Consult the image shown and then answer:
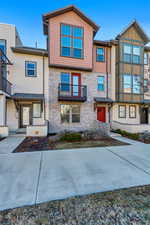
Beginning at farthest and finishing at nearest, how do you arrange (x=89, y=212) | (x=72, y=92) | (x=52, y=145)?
(x=72, y=92) < (x=52, y=145) < (x=89, y=212)

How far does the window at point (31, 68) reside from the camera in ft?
36.6

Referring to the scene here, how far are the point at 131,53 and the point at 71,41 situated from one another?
6.53m

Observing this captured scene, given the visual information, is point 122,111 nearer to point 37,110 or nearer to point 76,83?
point 76,83

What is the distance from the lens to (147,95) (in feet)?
45.4

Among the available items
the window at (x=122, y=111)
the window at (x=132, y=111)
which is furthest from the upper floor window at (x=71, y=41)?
the window at (x=132, y=111)

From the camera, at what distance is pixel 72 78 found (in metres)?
12.0

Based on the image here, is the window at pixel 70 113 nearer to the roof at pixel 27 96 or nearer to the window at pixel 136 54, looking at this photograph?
the roof at pixel 27 96

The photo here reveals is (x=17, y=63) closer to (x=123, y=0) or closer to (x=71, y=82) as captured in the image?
(x=71, y=82)

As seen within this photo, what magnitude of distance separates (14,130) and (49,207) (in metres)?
10.1


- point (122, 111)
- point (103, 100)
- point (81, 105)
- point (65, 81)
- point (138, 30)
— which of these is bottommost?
point (122, 111)

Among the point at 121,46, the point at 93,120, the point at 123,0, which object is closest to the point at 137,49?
the point at 121,46

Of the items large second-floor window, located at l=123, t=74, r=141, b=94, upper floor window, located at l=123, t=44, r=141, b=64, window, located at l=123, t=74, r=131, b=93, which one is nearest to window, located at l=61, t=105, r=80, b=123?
window, located at l=123, t=74, r=131, b=93

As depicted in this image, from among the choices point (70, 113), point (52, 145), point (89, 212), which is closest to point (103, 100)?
point (70, 113)

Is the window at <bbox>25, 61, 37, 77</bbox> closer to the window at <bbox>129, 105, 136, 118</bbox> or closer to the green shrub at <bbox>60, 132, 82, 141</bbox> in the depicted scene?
the green shrub at <bbox>60, 132, 82, 141</bbox>
